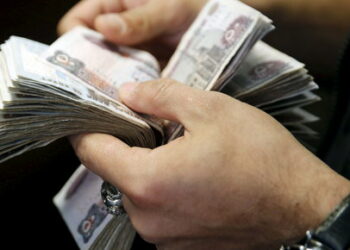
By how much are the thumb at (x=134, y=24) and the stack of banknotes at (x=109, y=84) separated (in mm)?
27

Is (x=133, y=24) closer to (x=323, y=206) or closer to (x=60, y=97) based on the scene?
(x=60, y=97)

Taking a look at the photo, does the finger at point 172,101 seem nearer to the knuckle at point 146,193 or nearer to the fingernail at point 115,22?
the knuckle at point 146,193

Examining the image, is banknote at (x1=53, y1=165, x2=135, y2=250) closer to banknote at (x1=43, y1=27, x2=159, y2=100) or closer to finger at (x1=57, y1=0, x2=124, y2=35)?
banknote at (x1=43, y1=27, x2=159, y2=100)

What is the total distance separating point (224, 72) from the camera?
83 centimetres

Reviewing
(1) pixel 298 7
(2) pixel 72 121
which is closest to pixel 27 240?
(2) pixel 72 121

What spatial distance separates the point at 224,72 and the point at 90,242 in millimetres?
413

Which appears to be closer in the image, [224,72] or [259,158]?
[259,158]

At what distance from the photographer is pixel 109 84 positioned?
32.4 inches

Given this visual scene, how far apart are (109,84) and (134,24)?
0.57 feet

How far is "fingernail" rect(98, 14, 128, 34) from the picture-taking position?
897mm

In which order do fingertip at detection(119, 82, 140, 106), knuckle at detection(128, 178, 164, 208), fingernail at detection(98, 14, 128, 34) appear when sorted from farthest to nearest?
fingernail at detection(98, 14, 128, 34) < fingertip at detection(119, 82, 140, 106) < knuckle at detection(128, 178, 164, 208)

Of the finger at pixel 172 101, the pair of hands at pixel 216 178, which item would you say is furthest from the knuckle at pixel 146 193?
the finger at pixel 172 101

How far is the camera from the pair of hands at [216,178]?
0.59 meters

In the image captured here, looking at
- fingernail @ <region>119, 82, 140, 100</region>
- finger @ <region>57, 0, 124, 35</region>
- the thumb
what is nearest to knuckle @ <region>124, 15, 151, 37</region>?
the thumb
